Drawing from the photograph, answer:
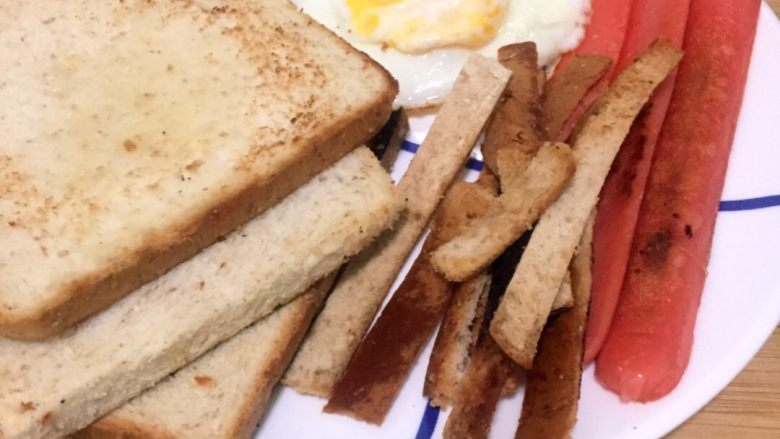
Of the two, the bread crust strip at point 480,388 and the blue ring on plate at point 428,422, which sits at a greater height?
the bread crust strip at point 480,388

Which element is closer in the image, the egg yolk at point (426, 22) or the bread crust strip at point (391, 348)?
the bread crust strip at point (391, 348)

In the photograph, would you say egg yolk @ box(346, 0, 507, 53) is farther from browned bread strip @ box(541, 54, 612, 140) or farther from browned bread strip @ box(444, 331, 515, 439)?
browned bread strip @ box(444, 331, 515, 439)

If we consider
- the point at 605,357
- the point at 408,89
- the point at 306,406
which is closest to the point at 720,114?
the point at 605,357

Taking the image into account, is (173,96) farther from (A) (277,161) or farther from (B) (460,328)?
(B) (460,328)

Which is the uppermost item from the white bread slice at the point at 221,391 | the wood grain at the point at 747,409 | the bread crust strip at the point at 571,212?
the bread crust strip at the point at 571,212

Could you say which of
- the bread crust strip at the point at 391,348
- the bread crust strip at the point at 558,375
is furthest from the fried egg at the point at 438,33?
the bread crust strip at the point at 558,375

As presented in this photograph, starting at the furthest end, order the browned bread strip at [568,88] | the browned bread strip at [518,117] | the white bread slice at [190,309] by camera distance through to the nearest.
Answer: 1. the browned bread strip at [568,88]
2. the browned bread strip at [518,117]
3. the white bread slice at [190,309]

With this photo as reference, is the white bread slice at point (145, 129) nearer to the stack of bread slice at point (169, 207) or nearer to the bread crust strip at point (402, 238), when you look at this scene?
the stack of bread slice at point (169, 207)
